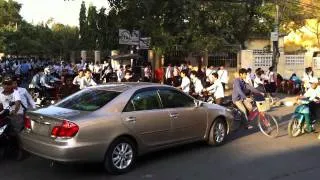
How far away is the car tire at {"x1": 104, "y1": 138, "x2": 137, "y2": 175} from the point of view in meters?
8.20

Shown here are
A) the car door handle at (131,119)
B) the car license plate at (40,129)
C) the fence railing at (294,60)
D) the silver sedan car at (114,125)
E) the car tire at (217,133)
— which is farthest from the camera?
the fence railing at (294,60)

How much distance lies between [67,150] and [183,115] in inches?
106

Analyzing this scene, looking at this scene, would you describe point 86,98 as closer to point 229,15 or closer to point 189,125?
point 189,125

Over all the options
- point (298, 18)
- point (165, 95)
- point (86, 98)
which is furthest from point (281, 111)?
point (298, 18)

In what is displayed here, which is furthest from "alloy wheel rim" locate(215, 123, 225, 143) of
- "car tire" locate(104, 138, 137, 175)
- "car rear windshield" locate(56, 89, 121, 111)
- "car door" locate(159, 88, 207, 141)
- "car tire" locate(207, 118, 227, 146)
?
"car rear windshield" locate(56, 89, 121, 111)

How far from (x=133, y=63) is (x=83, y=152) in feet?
62.0

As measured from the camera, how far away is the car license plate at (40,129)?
8078mm

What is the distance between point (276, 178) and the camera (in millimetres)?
8164

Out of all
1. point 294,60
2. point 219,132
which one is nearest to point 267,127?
point 219,132

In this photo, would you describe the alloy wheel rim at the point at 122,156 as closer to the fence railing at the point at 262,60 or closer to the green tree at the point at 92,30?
the green tree at the point at 92,30

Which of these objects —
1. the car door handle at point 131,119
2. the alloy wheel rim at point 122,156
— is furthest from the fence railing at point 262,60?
the alloy wheel rim at point 122,156

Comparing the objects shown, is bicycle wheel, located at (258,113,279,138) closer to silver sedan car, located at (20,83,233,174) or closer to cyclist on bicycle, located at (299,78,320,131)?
cyclist on bicycle, located at (299,78,320,131)

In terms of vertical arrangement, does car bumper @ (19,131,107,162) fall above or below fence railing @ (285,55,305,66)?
below

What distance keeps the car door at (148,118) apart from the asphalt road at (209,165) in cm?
50
